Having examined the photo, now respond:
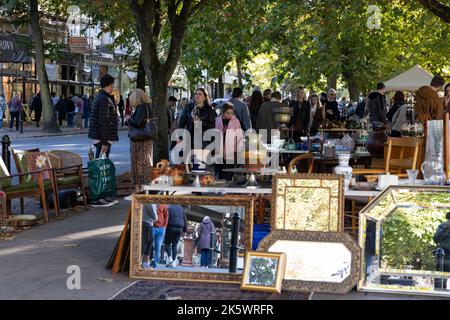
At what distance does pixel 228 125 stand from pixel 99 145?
7.51 ft

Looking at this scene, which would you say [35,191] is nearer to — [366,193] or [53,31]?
[366,193]

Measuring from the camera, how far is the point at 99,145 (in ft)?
45.5

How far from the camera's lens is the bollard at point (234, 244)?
7.88 metres

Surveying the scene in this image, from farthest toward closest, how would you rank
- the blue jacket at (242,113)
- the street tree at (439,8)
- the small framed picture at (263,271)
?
1. the blue jacket at (242,113)
2. the street tree at (439,8)
3. the small framed picture at (263,271)

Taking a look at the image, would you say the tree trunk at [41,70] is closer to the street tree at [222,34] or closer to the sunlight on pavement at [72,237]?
the street tree at [222,34]

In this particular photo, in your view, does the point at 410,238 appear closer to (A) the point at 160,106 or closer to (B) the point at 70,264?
(B) the point at 70,264

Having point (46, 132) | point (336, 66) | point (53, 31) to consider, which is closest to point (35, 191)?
point (336, 66)

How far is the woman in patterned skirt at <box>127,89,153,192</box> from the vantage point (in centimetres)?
Answer: 1352

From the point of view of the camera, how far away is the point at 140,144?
13719mm

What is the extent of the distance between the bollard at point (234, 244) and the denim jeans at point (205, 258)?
0.22 metres

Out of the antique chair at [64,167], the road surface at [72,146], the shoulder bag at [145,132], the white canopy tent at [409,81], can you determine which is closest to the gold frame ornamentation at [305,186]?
the antique chair at [64,167]

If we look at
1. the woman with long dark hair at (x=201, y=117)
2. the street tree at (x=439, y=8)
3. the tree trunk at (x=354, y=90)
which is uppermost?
the street tree at (x=439, y=8)

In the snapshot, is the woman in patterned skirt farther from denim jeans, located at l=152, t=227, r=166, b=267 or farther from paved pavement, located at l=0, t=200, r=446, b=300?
denim jeans, located at l=152, t=227, r=166, b=267

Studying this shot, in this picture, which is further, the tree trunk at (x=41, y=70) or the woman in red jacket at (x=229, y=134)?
the tree trunk at (x=41, y=70)
